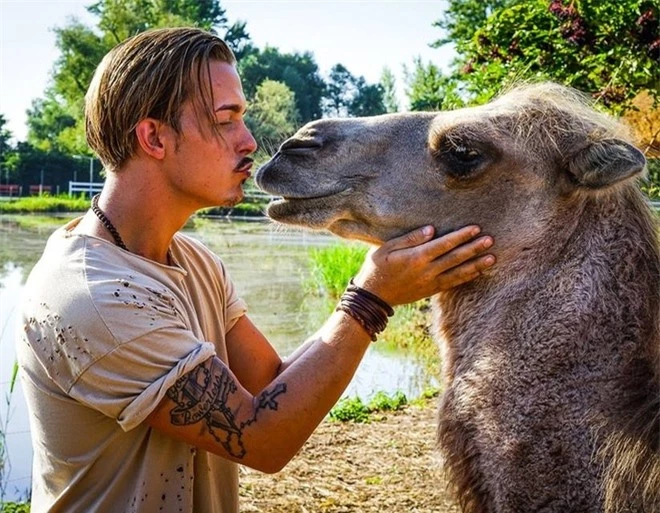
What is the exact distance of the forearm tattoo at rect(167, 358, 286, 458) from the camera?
244cm

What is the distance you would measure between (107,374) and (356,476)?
11.7ft

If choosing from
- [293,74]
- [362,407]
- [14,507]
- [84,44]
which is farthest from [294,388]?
[293,74]

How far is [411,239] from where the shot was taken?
9.45 feet

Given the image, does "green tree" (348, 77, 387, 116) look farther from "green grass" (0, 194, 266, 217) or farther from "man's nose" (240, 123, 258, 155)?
"man's nose" (240, 123, 258, 155)

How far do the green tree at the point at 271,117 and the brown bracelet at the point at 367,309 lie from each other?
5.15 feet

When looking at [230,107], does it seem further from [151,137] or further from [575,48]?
[575,48]

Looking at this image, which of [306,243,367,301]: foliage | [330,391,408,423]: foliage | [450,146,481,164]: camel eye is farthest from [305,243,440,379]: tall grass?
[450,146,481,164]: camel eye

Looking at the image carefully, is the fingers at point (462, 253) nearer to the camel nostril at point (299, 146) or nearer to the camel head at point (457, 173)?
the camel head at point (457, 173)

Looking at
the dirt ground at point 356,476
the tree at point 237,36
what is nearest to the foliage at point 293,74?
the tree at point 237,36

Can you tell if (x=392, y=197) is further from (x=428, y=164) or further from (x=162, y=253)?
(x=162, y=253)

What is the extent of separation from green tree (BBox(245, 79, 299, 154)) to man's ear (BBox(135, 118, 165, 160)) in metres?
1.39

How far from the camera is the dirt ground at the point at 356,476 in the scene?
5.14 m

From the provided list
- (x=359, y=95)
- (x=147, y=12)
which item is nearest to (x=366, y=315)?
(x=147, y=12)

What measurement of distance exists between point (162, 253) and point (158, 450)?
0.68 meters
